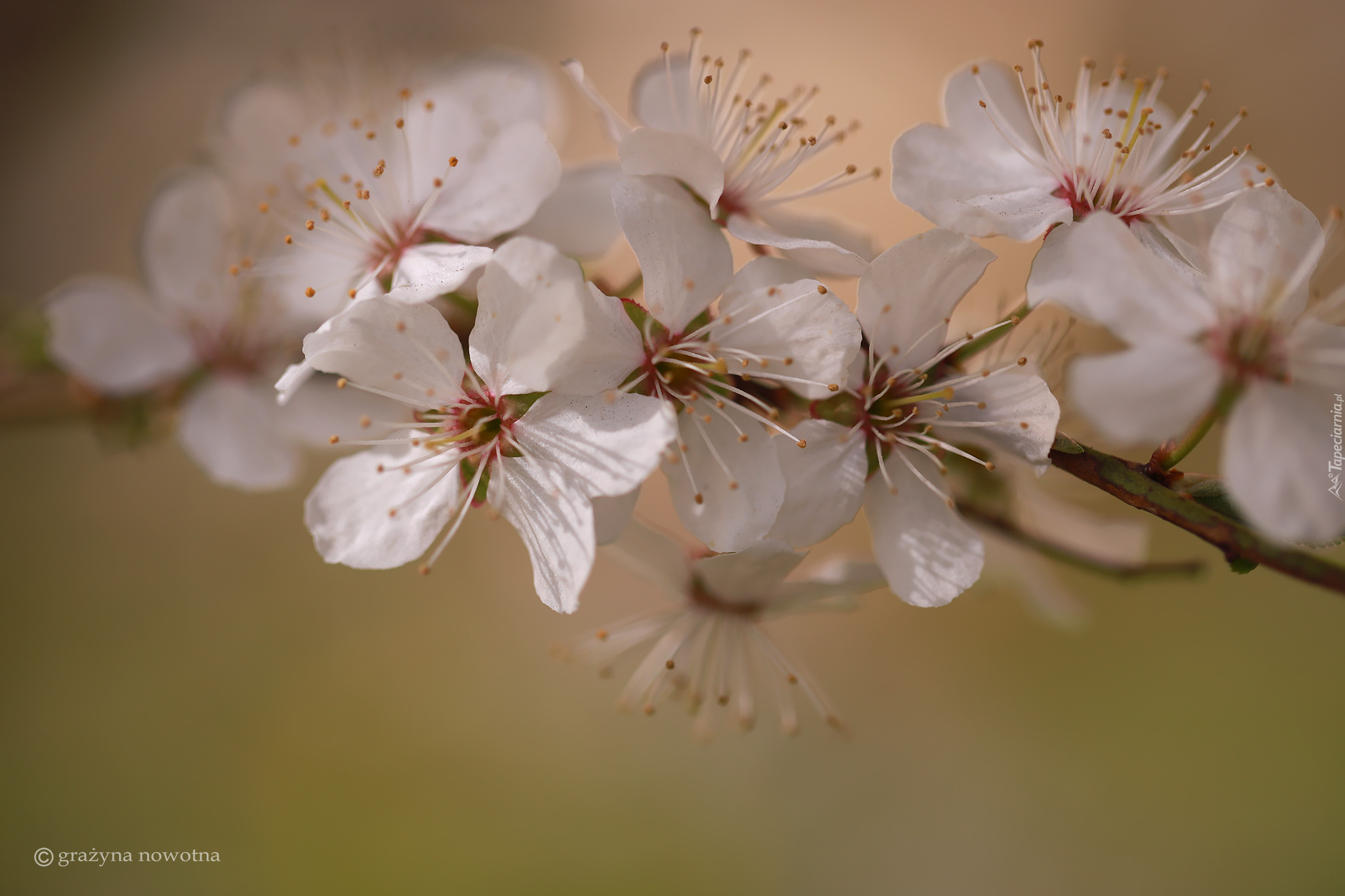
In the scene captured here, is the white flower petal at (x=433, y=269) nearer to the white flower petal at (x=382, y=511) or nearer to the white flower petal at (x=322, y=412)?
the white flower petal at (x=382, y=511)

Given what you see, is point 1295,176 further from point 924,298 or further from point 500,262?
point 500,262

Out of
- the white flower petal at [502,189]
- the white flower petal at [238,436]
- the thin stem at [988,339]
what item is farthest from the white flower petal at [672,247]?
the white flower petal at [238,436]

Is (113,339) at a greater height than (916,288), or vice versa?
(916,288)

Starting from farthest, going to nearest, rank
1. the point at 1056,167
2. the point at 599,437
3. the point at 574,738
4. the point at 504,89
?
the point at 574,738
the point at 504,89
the point at 1056,167
the point at 599,437

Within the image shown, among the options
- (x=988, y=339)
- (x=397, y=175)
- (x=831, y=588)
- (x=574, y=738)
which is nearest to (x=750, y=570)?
(x=831, y=588)

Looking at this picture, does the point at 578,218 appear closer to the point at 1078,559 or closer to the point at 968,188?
the point at 968,188

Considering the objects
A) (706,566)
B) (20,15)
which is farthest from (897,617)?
(20,15)
